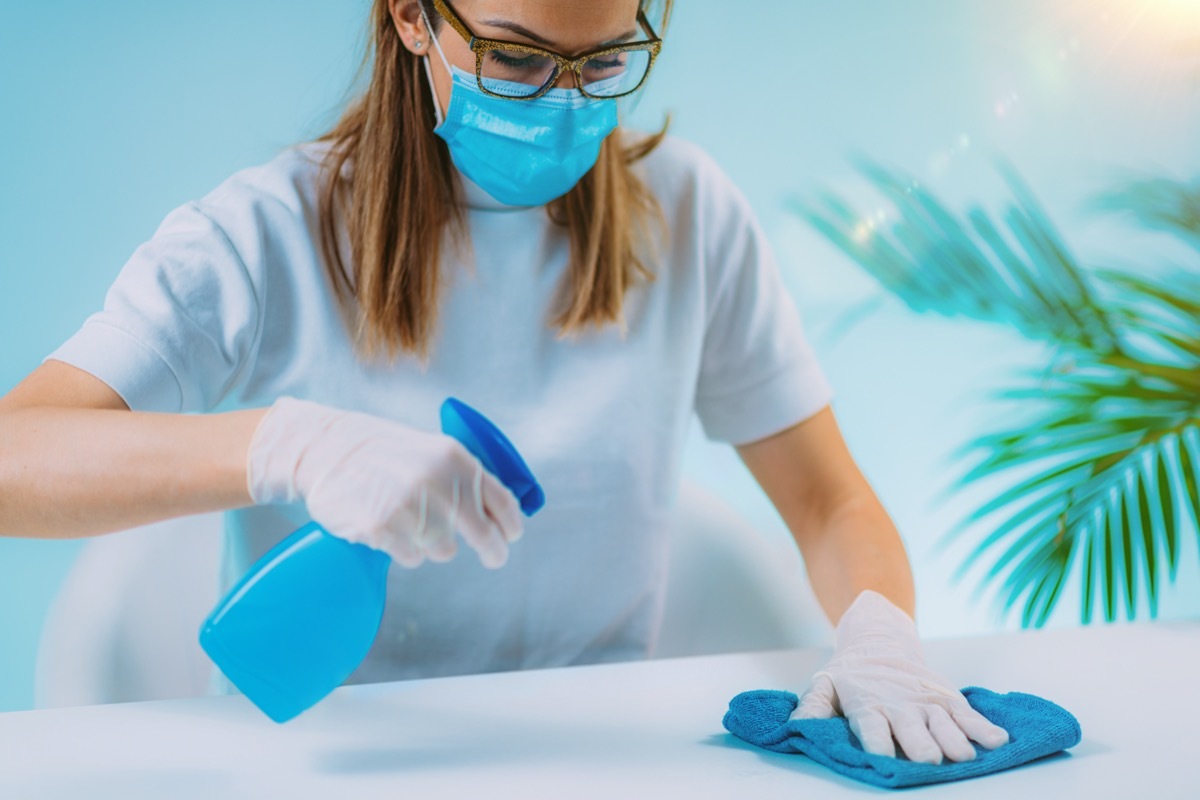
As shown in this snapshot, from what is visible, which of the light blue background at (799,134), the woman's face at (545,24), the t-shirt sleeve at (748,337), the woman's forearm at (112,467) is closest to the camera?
the woman's forearm at (112,467)

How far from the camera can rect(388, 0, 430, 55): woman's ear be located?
110 centimetres

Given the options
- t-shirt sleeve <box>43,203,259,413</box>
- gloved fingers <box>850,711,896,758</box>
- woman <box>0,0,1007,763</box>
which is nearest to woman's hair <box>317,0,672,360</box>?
woman <box>0,0,1007,763</box>

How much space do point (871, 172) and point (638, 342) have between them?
883 mm

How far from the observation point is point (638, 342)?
4.19 feet

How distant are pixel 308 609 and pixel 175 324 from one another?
1.44ft

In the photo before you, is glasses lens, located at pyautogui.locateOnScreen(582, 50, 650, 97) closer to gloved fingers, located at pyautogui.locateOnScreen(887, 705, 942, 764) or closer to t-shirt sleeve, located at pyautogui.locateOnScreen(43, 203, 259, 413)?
t-shirt sleeve, located at pyautogui.locateOnScreen(43, 203, 259, 413)

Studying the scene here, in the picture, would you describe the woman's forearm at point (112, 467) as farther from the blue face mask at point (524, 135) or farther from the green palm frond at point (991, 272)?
the green palm frond at point (991, 272)

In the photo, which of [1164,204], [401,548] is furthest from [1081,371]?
[401,548]

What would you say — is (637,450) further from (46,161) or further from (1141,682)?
(46,161)

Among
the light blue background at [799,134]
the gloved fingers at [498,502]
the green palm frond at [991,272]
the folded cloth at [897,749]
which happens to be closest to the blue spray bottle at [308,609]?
the gloved fingers at [498,502]

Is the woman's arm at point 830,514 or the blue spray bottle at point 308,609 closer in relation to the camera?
the blue spray bottle at point 308,609

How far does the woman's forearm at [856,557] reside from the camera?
1146 mm

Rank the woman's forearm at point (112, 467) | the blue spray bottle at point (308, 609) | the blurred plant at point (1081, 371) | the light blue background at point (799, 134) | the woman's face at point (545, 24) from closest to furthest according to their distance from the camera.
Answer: the blue spray bottle at point (308, 609) < the woman's forearm at point (112, 467) < the woman's face at point (545, 24) < the light blue background at point (799, 134) < the blurred plant at point (1081, 371)

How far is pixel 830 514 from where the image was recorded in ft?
4.21
